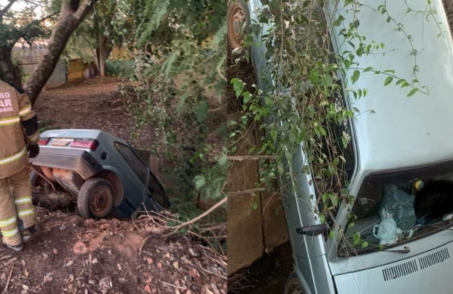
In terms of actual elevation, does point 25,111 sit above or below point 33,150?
above

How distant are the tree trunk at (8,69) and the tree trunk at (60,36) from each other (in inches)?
1.7

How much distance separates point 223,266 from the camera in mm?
1678

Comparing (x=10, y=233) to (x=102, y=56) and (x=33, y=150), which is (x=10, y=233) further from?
(x=102, y=56)

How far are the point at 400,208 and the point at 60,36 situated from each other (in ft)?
6.25

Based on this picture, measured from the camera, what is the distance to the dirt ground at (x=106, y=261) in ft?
4.81

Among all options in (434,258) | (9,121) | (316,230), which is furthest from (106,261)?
(434,258)

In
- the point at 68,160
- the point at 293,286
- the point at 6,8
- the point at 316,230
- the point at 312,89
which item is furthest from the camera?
the point at 293,286

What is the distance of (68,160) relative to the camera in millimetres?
1502

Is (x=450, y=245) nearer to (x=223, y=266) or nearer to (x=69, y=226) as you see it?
(x=223, y=266)

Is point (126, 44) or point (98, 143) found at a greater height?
point (126, 44)

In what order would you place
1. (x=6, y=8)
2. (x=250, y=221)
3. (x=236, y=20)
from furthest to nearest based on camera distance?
(x=250, y=221) < (x=236, y=20) < (x=6, y=8)

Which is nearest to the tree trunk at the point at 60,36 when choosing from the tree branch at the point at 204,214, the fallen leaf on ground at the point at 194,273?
the tree branch at the point at 204,214

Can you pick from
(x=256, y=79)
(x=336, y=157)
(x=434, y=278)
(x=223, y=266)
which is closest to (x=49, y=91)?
(x=223, y=266)

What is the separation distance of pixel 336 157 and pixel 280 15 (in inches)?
28.1
